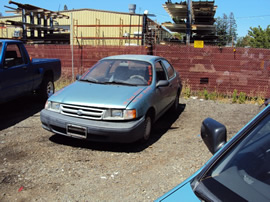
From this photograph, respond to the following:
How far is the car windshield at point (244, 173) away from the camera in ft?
5.15

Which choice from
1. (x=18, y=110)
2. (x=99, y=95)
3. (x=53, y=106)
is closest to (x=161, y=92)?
(x=99, y=95)

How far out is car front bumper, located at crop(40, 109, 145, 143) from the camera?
452cm

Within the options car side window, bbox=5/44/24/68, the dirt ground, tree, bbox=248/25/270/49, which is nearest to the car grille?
the dirt ground

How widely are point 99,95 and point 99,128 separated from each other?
714 mm

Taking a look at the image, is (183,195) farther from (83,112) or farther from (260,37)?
(260,37)

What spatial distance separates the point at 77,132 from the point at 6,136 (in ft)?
5.65

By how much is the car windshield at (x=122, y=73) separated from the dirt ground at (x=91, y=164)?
1.18 meters

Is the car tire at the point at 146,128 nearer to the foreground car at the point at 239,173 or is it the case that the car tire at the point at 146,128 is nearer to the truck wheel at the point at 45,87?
the foreground car at the point at 239,173

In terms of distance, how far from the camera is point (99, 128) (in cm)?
451

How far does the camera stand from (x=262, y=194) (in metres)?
1.55

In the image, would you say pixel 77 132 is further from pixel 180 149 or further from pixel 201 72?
pixel 201 72

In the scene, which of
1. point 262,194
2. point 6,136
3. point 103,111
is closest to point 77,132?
point 103,111

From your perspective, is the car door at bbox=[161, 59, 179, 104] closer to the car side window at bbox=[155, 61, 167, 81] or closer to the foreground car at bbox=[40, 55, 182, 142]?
the car side window at bbox=[155, 61, 167, 81]

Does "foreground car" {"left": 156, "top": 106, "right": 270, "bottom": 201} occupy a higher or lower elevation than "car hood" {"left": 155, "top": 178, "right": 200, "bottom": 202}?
higher
